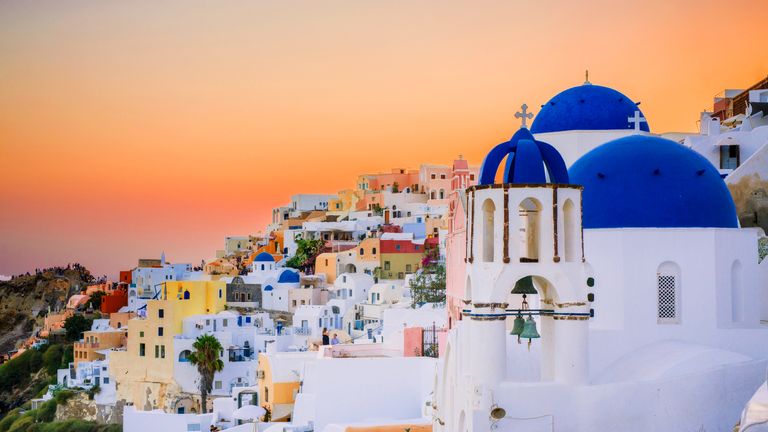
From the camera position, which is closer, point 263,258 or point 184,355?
point 184,355

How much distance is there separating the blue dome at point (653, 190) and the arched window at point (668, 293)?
2.40ft

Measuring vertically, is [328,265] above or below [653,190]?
→ below

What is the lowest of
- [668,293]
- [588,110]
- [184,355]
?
[184,355]

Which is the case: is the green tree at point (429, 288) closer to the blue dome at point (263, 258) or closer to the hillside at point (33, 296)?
the blue dome at point (263, 258)

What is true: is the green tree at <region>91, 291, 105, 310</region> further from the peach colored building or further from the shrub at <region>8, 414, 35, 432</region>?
the shrub at <region>8, 414, 35, 432</region>

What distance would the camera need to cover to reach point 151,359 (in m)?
43.4

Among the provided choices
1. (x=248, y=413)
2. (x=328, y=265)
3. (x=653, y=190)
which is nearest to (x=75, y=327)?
(x=328, y=265)

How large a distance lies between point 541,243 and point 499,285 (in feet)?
2.80

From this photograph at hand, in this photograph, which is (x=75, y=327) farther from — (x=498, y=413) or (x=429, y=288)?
(x=498, y=413)

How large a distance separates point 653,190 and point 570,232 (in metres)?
3.36

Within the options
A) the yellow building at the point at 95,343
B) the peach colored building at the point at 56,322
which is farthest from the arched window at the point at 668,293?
the peach colored building at the point at 56,322

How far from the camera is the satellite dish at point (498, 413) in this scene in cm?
1460

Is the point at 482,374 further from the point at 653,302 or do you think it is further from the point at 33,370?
the point at 33,370

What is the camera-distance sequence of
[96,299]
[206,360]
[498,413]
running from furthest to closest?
[96,299] → [206,360] → [498,413]
